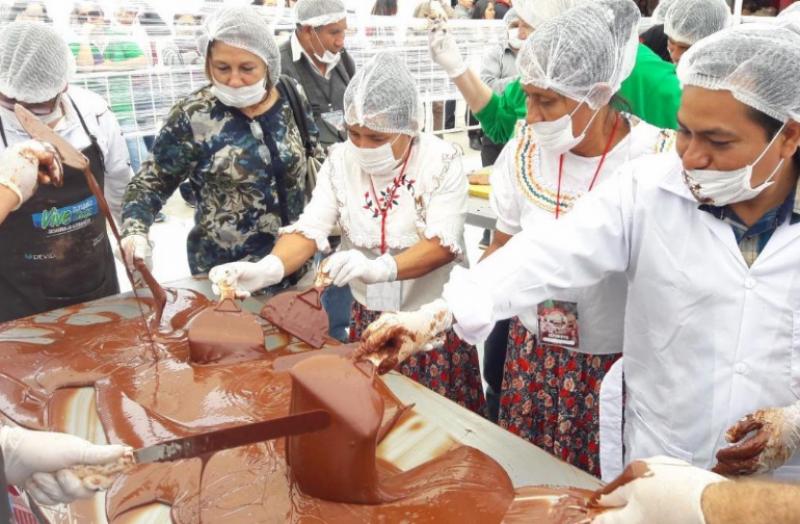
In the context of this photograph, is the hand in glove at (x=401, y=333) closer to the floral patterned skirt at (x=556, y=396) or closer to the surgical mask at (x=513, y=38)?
the floral patterned skirt at (x=556, y=396)

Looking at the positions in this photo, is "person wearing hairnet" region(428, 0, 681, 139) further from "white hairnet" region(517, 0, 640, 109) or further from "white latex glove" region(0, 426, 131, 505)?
"white latex glove" region(0, 426, 131, 505)

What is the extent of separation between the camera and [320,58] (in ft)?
12.3

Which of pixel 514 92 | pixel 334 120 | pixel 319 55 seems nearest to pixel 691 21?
pixel 514 92

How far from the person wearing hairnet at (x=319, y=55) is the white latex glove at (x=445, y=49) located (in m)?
1.06

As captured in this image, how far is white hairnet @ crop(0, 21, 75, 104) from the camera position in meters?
2.24

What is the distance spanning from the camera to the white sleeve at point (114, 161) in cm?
262

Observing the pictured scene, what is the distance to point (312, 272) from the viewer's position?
8.68 feet

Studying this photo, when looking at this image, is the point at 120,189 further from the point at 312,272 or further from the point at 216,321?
the point at 216,321

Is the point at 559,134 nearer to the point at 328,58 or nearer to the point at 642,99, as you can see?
the point at 642,99

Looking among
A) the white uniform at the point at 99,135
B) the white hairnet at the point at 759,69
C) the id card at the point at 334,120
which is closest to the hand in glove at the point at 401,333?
the white hairnet at the point at 759,69

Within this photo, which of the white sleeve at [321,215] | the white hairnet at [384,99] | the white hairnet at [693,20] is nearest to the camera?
the white hairnet at [384,99]

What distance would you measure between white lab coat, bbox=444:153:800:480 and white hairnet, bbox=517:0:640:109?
0.35m

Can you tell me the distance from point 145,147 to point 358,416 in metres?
4.27

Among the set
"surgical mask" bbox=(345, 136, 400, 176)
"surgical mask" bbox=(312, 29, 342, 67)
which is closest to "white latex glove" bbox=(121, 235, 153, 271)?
"surgical mask" bbox=(345, 136, 400, 176)
